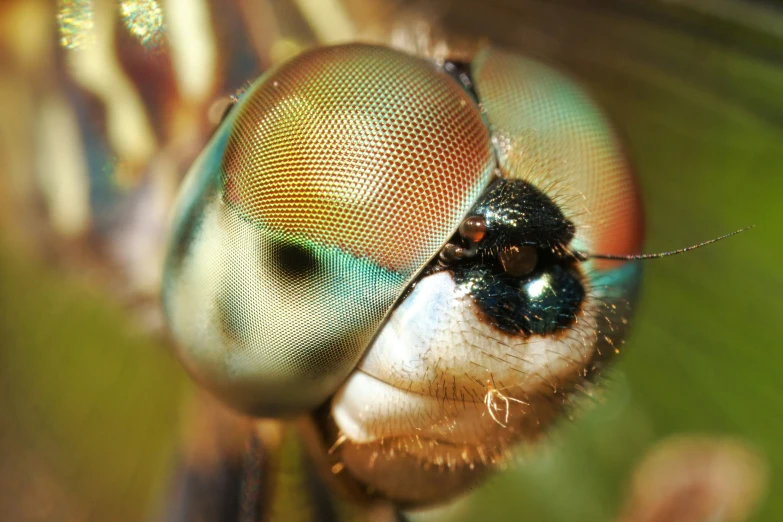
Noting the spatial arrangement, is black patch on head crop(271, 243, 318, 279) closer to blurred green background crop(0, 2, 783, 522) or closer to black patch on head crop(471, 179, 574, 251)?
black patch on head crop(471, 179, 574, 251)

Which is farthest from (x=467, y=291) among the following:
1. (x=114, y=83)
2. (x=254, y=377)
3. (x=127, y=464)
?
(x=127, y=464)

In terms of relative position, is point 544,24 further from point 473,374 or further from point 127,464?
point 127,464

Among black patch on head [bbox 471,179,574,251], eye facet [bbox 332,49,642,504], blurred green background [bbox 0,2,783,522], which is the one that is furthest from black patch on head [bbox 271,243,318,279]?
blurred green background [bbox 0,2,783,522]

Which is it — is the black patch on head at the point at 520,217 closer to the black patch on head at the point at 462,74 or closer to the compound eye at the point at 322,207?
the compound eye at the point at 322,207

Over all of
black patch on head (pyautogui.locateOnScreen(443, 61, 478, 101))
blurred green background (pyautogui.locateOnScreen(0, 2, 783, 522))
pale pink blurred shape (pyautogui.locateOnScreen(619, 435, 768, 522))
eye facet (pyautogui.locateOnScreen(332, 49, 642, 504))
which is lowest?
pale pink blurred shape (pyautogui.locateOnScreen(619, 435, 768, 522))

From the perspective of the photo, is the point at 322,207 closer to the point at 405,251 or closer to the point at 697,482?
the point at 405,251

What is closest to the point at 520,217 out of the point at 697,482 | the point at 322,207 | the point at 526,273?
the point at 526,273

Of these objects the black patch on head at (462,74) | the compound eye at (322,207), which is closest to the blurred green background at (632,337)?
the black patch on head at (462,74)
